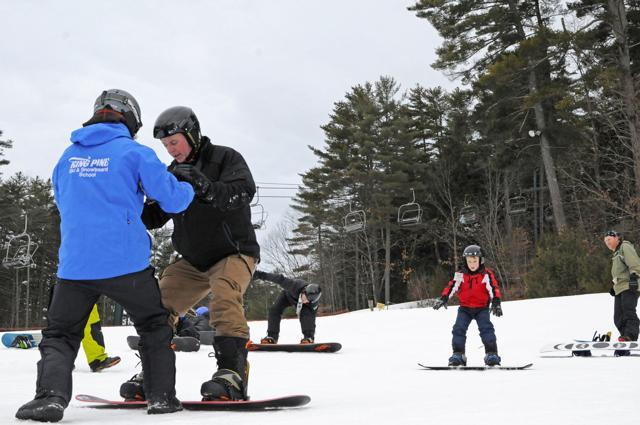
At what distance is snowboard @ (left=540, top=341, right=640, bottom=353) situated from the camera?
27.4ft

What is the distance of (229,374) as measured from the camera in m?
3.54

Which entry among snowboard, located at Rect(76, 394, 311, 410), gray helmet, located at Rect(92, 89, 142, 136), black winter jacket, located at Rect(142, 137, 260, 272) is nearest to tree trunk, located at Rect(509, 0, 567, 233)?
black winter jacket, located at Rect(142, 137, 260, 272)

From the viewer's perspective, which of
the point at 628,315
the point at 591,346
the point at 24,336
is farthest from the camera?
the point at 24,336

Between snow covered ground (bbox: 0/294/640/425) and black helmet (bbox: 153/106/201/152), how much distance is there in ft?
4.93

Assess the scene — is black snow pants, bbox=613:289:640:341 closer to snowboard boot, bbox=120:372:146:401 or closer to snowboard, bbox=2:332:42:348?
snowboard boot, bbox=120:372:146:401

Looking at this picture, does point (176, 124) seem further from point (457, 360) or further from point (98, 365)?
point (457, 360)

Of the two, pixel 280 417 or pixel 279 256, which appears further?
pixel 279 256

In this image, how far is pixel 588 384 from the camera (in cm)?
481

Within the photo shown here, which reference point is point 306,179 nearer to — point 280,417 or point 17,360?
point 17,360

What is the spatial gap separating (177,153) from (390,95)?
132ft

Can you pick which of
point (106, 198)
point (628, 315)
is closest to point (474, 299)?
point (628, 315)

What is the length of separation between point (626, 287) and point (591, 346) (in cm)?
125

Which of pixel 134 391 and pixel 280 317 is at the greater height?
pixel 280 317

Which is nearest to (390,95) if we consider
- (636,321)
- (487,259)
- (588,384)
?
(487,259)
